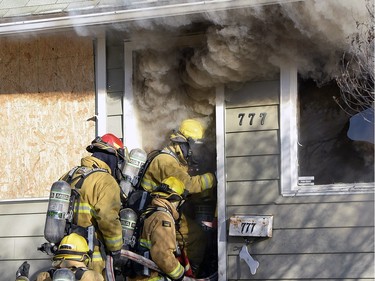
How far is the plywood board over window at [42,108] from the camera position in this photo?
32.8 ft

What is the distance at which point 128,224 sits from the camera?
8.91 meters

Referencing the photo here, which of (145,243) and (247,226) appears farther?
(247,226)

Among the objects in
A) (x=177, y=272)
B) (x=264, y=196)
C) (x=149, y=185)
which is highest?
(x=149, y=185)

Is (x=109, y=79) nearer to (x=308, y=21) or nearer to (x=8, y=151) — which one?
(x=8, y=151)

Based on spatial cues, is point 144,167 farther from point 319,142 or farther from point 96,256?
point 319,142

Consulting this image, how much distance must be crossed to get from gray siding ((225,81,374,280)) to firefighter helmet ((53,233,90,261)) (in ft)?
5.57

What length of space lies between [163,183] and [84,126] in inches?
62.0

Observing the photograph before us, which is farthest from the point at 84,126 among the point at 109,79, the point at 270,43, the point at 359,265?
the point at 359,265

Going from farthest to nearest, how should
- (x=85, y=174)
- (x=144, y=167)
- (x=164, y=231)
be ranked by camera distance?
(x=144, y=167) < (x=85, y=174) < (x=164, y=231)

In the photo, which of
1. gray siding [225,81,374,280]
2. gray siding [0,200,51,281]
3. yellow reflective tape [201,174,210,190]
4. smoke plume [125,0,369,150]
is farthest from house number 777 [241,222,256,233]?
gray siding [0,200,51,281]

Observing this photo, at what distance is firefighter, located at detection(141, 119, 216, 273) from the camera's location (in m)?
9.11

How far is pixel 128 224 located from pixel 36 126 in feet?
6.49

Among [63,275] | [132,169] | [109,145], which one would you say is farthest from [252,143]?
[63,275]

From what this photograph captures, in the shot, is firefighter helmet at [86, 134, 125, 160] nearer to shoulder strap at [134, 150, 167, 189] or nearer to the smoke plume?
shoulder strap at [134, 150, 167, 189]
